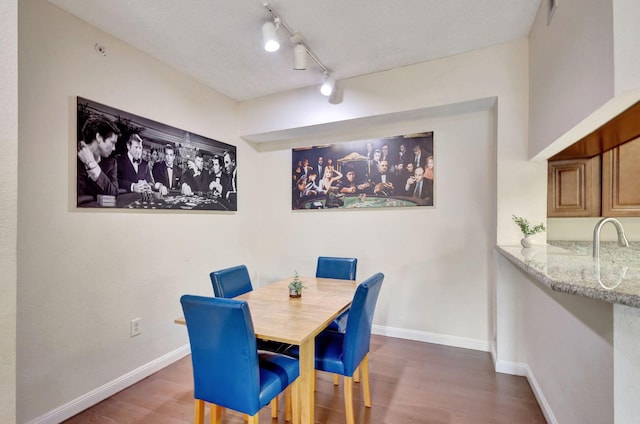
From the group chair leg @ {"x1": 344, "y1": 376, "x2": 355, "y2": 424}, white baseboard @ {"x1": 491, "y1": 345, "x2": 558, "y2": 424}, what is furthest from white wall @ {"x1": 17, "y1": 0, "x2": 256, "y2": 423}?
white baseboard @ {"x1": 491, "y1": 345, "x2": 558, "y2": 424}

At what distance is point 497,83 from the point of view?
2447 mm

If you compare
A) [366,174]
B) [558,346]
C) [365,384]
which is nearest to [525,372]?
[558,346]

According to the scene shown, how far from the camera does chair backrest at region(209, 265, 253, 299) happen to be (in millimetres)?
2125

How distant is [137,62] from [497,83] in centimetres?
303

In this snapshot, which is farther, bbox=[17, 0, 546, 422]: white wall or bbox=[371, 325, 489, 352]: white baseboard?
bbox=[371, 325, 489, 352]: white baseboard

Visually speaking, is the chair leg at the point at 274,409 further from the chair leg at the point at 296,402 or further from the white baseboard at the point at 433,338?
the white baseboard at the point at 433,338

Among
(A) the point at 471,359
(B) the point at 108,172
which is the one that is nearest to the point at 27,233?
(B) the point at 108,172

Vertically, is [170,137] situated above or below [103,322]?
above

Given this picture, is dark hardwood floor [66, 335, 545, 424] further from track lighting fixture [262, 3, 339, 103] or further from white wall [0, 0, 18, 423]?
track lighting fixture [262, 3, 339, 103]

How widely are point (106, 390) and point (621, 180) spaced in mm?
4216

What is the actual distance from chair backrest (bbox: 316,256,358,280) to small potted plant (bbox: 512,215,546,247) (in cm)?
135

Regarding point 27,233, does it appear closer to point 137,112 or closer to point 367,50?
point 137,112

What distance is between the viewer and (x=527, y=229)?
223cm

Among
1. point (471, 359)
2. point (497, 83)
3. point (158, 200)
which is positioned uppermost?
point (497, 83)
